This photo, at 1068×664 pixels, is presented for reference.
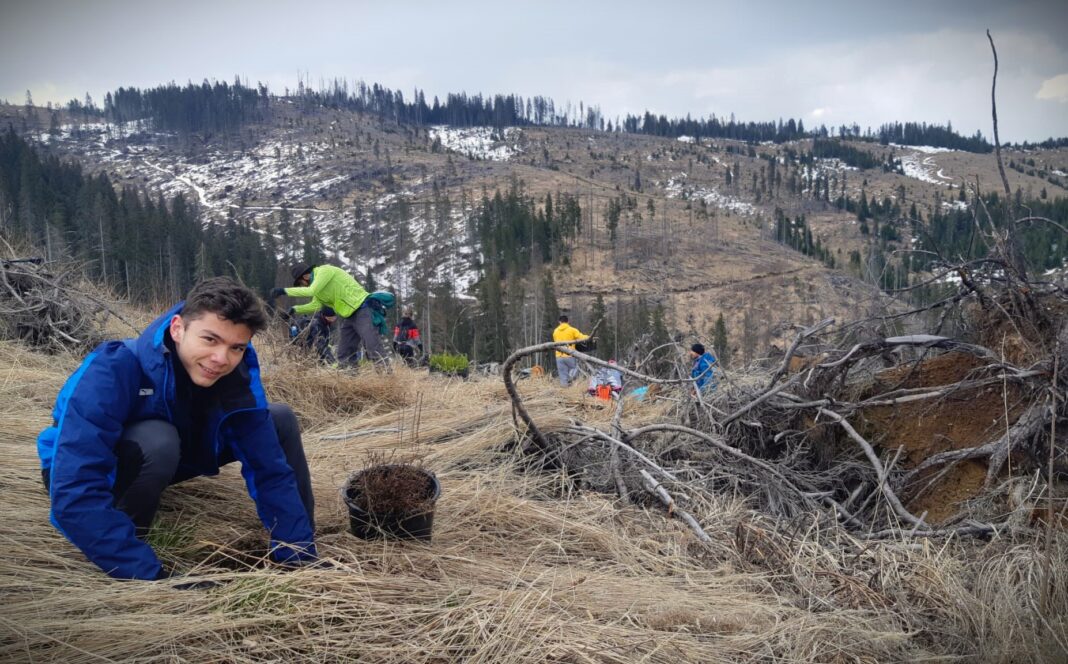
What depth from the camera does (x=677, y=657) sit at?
180 centimetres

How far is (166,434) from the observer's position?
76.8 inches

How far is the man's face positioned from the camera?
1.94m

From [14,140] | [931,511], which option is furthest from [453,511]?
[14,140]

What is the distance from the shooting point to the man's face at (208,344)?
1.94 m

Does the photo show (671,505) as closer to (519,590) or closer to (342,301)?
(519,590)

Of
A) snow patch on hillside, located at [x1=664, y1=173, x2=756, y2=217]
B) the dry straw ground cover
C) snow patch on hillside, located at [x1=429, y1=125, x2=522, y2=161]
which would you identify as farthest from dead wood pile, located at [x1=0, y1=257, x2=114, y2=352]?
snow patch on hillside, located at [x1=429, y1=125, x2=522, y2=161]

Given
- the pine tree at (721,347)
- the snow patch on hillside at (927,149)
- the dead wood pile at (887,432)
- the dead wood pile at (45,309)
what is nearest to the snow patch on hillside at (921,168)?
the snow patch on hillside at (927,149)

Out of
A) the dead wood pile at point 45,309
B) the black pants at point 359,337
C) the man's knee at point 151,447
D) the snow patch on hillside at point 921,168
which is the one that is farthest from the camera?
the snow patch on hillside at point 921,168

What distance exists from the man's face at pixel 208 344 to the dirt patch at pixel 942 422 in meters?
3.45

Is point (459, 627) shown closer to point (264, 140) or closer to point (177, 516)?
point (177, 516)

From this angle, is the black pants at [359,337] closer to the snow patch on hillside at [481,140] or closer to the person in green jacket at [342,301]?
the person in green jacket at [342,301]

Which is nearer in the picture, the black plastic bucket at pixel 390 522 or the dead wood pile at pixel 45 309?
the black plastic bucket at pixel 390 522

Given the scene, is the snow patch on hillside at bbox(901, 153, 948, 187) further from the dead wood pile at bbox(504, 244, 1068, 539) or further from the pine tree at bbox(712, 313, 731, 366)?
the dead wood pile at bbox(504, 244, 1068, 539)

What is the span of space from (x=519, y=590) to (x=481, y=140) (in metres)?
133
